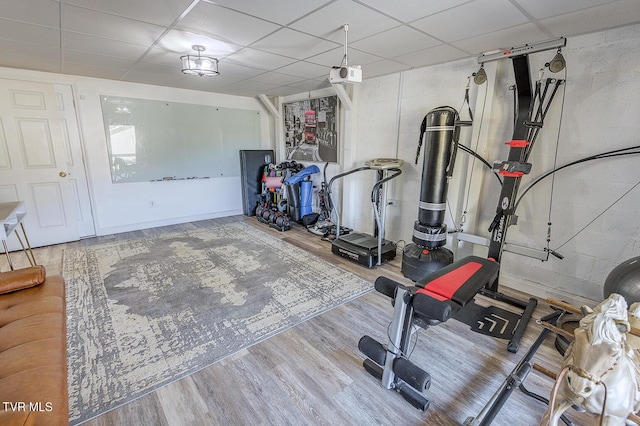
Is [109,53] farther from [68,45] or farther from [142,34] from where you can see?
[142,34]

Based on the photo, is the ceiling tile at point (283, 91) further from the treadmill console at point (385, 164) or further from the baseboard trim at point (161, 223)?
the baseboard trim at point (161, 223)

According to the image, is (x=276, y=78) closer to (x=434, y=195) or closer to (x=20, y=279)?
(x=434, y=195)

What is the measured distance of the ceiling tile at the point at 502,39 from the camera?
2.36 meters

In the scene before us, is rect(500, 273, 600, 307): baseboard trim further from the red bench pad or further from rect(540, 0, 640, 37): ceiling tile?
rect(540, 0, 640, 37): ceiling tile

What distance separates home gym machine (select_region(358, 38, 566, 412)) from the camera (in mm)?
1621

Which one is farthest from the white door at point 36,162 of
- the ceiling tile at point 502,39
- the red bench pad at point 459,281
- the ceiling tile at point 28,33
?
the ceiling tile at point 502,39

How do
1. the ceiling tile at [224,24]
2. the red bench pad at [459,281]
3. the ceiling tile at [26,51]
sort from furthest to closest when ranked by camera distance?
1. the ceiling tile at [26,51]
2. the ceiling tile at [224,24]
3. the red bench pad at [459,281]

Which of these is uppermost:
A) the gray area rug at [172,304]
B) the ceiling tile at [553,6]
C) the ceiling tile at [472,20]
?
the ceiling tile at [472,20]

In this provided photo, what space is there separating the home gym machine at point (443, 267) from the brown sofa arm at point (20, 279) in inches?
88.9

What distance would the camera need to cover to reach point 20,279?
1.93m

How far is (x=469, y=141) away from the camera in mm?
3268

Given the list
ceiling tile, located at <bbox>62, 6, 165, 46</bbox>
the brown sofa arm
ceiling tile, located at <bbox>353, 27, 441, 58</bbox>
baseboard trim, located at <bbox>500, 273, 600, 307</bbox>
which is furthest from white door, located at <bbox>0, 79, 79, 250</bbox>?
baseboard trim, located at <bbox>500, 273, 600, 307</bbox>

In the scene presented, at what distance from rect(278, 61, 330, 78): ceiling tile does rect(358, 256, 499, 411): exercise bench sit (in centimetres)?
286

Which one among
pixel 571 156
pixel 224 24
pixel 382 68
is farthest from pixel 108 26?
pixel 571 156
